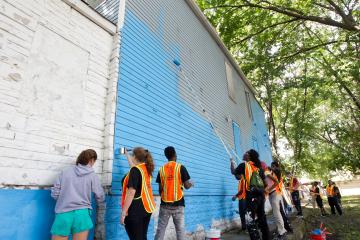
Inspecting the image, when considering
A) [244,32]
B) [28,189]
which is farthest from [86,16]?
[244,32]

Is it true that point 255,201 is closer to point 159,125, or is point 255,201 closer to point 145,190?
point 145,190

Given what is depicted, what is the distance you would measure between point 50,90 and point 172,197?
99.2 inches

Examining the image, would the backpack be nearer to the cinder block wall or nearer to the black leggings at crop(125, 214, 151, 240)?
the black leggings at crop(125, 214, 151, 240)

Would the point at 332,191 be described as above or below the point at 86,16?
below

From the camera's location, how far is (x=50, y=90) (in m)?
3.87

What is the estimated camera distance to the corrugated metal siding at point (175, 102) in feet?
16.8

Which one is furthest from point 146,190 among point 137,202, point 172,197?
point 172,197

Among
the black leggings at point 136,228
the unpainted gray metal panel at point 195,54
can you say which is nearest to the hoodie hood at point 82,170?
the black leggings at point 136,228

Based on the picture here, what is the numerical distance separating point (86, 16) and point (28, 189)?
3.13 metres

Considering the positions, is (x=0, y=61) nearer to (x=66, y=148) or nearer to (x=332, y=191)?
(x=66, y=148)

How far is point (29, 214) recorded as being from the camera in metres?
3.21

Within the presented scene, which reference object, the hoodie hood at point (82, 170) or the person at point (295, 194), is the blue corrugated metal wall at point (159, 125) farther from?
the person at point (295, 194)

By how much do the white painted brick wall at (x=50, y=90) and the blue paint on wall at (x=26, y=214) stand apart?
172 mm

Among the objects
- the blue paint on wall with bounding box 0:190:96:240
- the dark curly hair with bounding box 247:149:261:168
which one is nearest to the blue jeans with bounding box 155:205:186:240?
the blue paint on wall with bounding box 0:190:96:240
